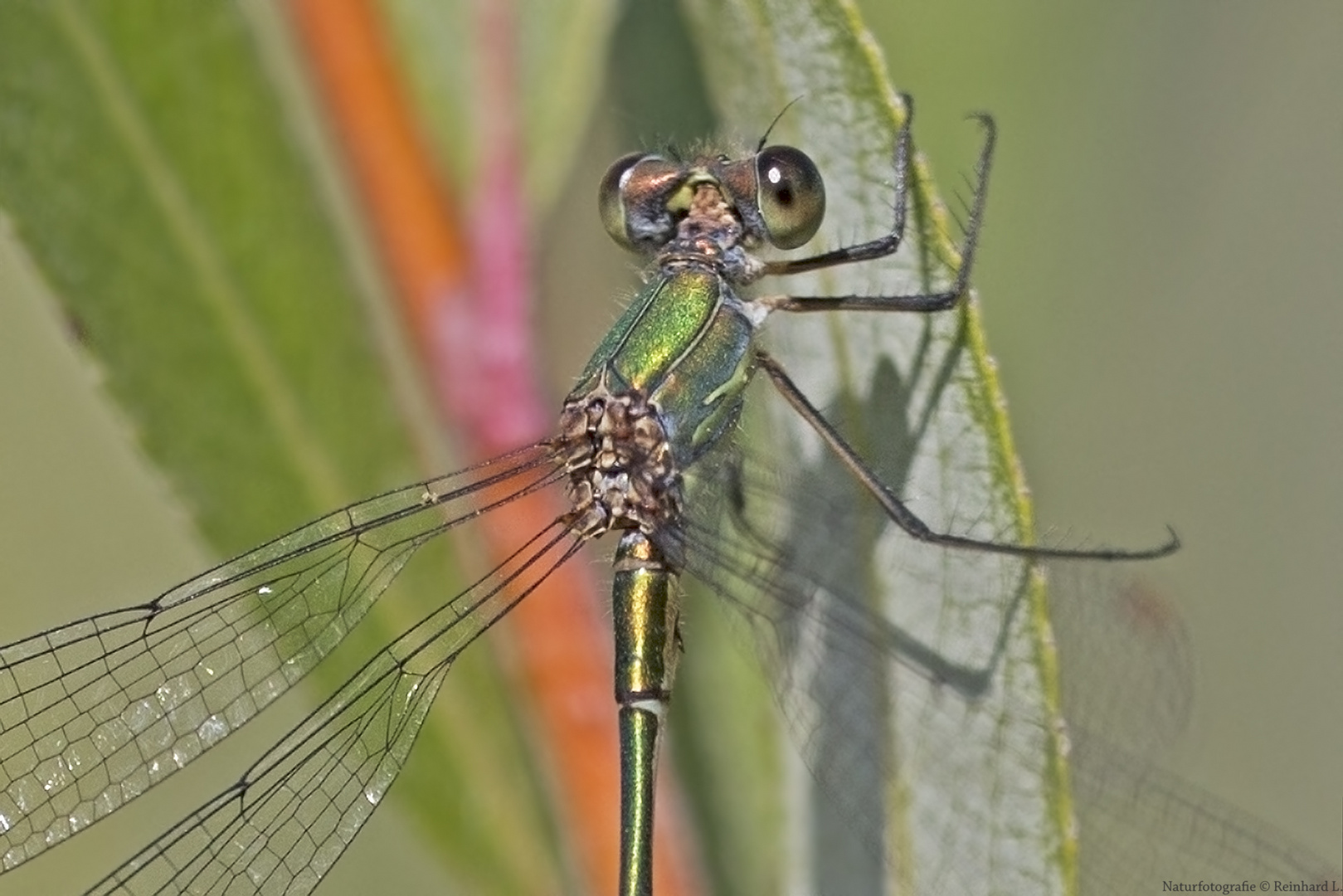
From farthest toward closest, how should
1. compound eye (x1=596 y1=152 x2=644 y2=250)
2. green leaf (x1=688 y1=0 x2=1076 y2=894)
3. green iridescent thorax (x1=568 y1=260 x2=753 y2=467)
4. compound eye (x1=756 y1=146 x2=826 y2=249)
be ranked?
compound eye (x1=596 y1=152 x2=644 y2=250) → green iridescent thorax (x1=568 y1=260 x2=753 y2=467) → compound eye (x1=756 y1=146 x2=826 y2=249) → green leaf (x1=688 y1=0 x2=1076 y2=894)

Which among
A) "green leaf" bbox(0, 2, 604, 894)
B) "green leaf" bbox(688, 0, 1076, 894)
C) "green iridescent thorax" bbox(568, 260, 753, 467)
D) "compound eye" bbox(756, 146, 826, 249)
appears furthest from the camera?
"green iridescent thorax" bbox(568, 260, 753, 467)

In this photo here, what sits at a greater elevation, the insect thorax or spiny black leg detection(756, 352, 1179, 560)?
the insect thorax

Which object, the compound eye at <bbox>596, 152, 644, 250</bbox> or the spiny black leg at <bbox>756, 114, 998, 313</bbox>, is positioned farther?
the compound eye at <bbox>596, 152, 644, 250</bbox>

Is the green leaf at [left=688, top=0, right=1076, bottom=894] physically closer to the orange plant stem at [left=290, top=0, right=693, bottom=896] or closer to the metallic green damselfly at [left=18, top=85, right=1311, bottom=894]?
the metallic green damselfly at [left=18, top=85, right=1311, bottom=894]

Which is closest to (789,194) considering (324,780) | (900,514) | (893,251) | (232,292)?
(893,251)

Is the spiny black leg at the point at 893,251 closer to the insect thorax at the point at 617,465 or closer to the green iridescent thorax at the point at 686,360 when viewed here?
the green iridescent thorax at the point at 686,360

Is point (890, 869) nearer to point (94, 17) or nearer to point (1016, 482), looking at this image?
point (1016, 482)

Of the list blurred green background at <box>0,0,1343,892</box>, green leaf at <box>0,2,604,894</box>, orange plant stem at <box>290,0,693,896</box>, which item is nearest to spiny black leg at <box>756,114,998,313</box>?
blurred green background at <box>0,0,1343,892</box>
